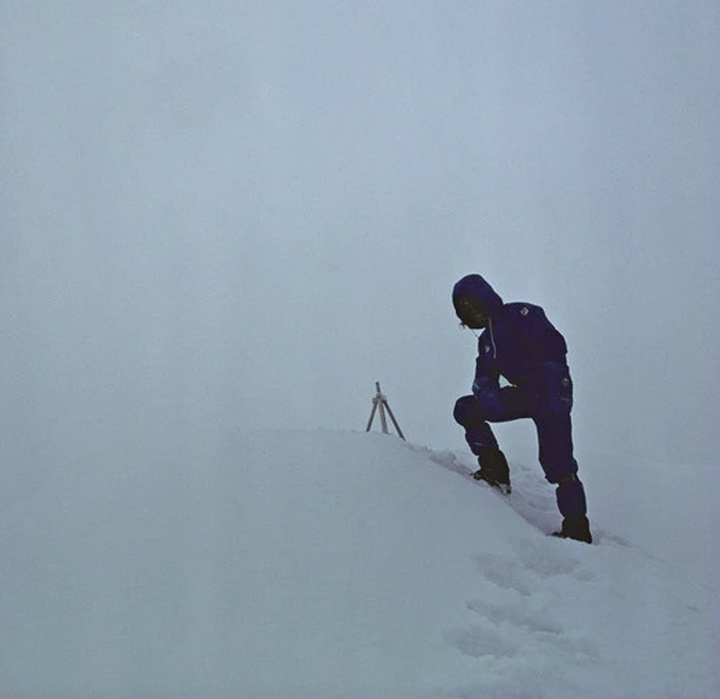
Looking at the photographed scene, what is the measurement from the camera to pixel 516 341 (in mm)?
6395

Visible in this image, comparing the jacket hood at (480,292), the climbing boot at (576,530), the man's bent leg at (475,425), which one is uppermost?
the jacket hood at (480,292)

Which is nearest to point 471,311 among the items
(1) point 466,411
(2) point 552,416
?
(1) point 466,411

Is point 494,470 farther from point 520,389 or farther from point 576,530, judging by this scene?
point 576,530

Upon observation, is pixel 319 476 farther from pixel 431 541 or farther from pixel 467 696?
pixel 467 696

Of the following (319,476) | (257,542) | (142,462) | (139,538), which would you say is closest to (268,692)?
(257,542)

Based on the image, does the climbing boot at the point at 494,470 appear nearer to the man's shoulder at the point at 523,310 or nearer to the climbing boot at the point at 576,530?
the climbing boot at the point at 576,530

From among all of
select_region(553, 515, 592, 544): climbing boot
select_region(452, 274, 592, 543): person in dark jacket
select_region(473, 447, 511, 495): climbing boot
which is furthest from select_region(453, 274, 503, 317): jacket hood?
select_region(553, 515, 592, 544): climbing boot

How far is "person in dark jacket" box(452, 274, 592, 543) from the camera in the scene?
19.9ft

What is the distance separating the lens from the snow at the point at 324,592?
10.9 ft

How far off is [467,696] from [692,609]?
221 centimetres

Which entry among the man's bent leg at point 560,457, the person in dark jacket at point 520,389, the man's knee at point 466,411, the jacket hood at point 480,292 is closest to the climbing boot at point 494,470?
the person in dark jacket at point 520,389

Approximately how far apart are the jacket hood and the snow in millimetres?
1544

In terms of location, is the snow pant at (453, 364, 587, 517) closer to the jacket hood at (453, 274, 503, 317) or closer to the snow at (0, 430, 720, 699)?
the snow at (0, 430, 720, 699)

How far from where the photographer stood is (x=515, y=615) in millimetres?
4094
